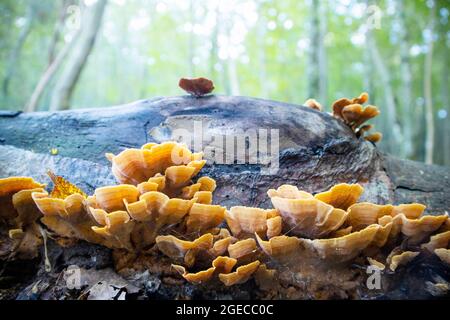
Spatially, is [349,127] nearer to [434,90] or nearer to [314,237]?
[314,237]

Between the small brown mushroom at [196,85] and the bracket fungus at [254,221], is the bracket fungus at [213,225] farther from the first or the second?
the small brown mushroom at [196,85]

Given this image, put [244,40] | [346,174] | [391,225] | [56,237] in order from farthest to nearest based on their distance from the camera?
[244,40] < [346,174] < [56,237] < [391,225]

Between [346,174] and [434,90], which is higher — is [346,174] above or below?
below

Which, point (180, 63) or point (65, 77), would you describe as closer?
point (65, 77)

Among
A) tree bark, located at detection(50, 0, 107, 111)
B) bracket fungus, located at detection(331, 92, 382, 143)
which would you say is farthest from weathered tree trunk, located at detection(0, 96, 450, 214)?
tree bark, located at detection(50, 0, 107, 111)

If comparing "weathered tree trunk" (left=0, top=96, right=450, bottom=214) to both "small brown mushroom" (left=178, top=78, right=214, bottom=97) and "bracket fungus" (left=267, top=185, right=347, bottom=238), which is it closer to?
"small brown mushroom" (left=178, top=78, right=214, bottom=97)

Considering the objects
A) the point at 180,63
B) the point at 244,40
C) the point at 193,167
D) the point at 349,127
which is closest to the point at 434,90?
the point at 244,40

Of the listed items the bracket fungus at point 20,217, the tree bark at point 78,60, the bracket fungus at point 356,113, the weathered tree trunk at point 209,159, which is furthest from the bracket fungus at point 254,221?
the tree bark at point 78,60

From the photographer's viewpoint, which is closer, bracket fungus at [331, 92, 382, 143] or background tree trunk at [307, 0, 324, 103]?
bracket fungus at [331, 92, 382, 143]

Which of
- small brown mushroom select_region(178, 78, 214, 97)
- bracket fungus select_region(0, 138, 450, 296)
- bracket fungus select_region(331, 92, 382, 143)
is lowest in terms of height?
bracket fungus select_region(0, 138, 450, 296)
